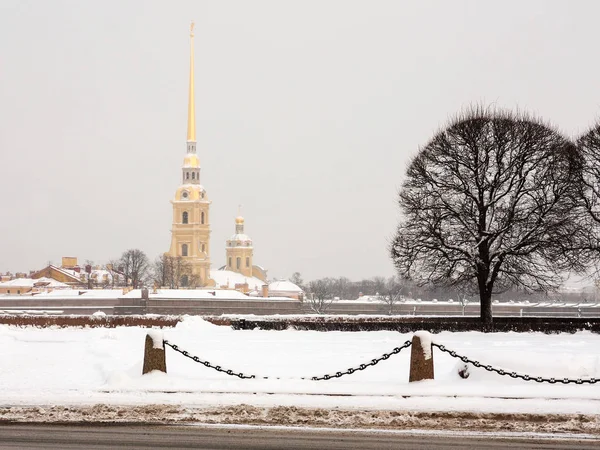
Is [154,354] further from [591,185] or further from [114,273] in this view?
[114,273]

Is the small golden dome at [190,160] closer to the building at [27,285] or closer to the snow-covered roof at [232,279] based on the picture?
the snow-covered roof at [232,279]

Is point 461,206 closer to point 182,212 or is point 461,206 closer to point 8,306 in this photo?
point 8,306

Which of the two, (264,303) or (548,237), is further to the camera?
(264,303)

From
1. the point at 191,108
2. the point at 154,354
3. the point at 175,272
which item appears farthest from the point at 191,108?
the point at 154,354

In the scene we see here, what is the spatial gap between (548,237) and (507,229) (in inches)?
78.5

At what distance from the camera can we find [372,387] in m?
15.8

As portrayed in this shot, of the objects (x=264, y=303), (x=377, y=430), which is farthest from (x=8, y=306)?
(x=377, y=430)

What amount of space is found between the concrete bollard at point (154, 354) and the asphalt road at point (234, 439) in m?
4.70

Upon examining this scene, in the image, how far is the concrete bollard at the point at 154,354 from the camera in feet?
54.7

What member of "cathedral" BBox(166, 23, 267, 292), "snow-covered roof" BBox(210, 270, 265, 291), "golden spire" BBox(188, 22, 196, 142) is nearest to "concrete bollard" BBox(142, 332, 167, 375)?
"golden spire" BBox(188, 22, 196, 142)

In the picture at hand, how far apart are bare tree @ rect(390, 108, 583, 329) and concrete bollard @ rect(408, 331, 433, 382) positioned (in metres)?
27.4

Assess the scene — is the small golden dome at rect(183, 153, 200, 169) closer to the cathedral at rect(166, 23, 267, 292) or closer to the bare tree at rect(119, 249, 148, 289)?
the cathedral at rect(166, 23, 267, 292)

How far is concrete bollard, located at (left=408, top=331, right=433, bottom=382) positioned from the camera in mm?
15672

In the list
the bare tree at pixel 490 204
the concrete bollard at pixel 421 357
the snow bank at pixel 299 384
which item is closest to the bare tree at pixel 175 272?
the bare tree at pixel 490 204
